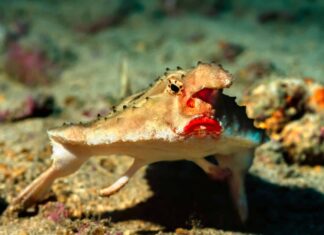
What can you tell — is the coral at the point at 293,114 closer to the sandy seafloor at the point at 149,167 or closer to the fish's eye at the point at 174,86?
the sandy seafloor at the point at 149,167

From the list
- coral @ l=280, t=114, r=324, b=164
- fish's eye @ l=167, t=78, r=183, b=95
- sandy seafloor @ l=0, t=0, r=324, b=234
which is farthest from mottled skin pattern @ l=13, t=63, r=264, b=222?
coral @ l=280, t=114, r=324, b=164

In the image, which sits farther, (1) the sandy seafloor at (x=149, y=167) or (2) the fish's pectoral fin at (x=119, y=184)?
(1) the sandy seafloor at (x=149, y=167)

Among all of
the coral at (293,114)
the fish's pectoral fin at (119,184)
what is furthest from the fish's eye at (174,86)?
the coral at (293,114)

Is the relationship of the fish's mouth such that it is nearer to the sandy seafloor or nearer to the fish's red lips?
the fish's red lips

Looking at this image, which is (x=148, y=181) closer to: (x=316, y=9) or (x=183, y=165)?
(x=183, y=165)

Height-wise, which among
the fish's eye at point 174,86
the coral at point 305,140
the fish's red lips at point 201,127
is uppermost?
the coral at point 305,140

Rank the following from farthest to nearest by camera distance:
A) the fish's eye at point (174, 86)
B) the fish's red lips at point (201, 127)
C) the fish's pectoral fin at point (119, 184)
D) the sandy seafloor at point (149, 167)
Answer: the sandy seafloor at point (149, 167)
the fish's pectoral fin at point (119, 184)
the fish's eye at point (174, 86)
the fish's red lips at point (201, 127)

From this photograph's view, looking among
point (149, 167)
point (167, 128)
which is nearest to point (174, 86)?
point (167, 128)
